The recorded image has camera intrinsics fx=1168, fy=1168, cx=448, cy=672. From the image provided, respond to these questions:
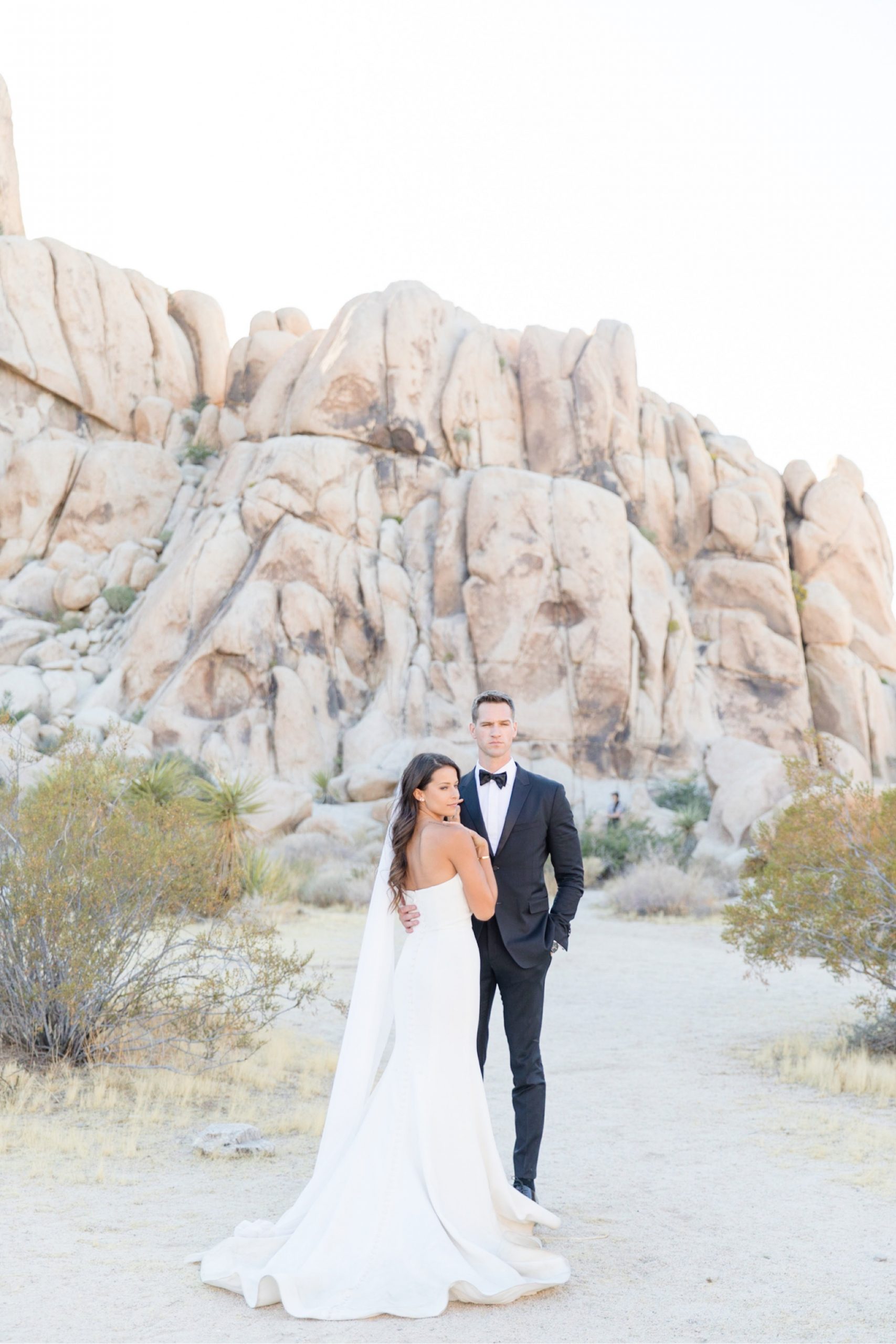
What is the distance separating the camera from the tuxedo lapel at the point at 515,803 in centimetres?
565

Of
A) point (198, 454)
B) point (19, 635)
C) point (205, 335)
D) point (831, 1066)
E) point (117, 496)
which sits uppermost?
point (205, 335)

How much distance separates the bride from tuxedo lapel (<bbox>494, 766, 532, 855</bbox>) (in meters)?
0.48

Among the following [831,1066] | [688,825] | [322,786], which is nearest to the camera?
[831,1066]

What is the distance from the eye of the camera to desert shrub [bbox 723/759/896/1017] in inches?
364

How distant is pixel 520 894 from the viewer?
553 cm

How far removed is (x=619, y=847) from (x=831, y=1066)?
51.9 ft

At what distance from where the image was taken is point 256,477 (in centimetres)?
3372

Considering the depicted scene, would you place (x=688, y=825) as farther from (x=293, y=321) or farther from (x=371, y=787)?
(x=293, y=321)

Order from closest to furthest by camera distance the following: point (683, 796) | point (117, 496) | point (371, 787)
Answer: point (371, 787)
point (683, 796)
point (117, 496)

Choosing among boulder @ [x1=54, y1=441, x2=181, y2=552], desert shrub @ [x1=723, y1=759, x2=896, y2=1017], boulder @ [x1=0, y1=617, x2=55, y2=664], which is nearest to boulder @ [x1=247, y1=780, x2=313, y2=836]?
boulder @ [x1=0, y1=617, x2=55, y2=664]

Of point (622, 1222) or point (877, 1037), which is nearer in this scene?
point (622, 1222)

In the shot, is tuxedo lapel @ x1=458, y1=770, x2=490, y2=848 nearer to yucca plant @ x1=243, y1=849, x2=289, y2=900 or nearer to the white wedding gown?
the white wedding gown

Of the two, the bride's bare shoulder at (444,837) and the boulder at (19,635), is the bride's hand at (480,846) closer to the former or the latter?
the bride's bare shoulder at (444,837)

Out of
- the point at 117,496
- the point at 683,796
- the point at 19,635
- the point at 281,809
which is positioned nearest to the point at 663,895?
the point at 281,809
